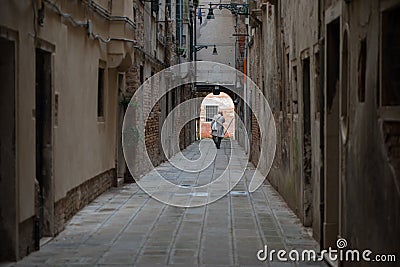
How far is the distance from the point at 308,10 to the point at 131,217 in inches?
159

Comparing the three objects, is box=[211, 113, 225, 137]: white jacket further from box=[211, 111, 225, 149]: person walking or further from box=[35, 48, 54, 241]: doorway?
box=[35, 48, 54, 241]: doorway

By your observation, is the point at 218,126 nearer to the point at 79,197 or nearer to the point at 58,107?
the point at 79,197

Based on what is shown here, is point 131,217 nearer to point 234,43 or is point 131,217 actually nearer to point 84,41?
point 84,41

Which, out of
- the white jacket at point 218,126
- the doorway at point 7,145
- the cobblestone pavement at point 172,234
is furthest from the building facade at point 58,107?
the white jacket at point 218,126

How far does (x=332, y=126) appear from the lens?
8.48 meters

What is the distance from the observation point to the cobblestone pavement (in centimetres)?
805

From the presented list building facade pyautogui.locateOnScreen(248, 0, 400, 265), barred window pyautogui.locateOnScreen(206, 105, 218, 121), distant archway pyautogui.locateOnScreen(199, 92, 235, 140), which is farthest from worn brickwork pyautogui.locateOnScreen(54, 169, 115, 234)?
barred window pyautogui.locateOnScreen(206, 105, 218, 121)

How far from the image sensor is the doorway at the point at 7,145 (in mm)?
7621

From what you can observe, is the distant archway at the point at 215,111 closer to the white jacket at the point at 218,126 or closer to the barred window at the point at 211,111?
the barred window at the point at 211,111

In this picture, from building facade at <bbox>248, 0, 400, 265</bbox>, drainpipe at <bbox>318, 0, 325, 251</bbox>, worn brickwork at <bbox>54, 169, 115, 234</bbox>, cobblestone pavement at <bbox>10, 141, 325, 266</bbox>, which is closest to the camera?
building facade at <bbox>248, 0, 400, 265</bbox>

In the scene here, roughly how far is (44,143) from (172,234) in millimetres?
2044

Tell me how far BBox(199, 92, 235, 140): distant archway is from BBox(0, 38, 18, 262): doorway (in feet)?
129

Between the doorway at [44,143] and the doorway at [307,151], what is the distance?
137 inches

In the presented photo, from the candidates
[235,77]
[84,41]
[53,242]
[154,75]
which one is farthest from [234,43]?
[53,242]
